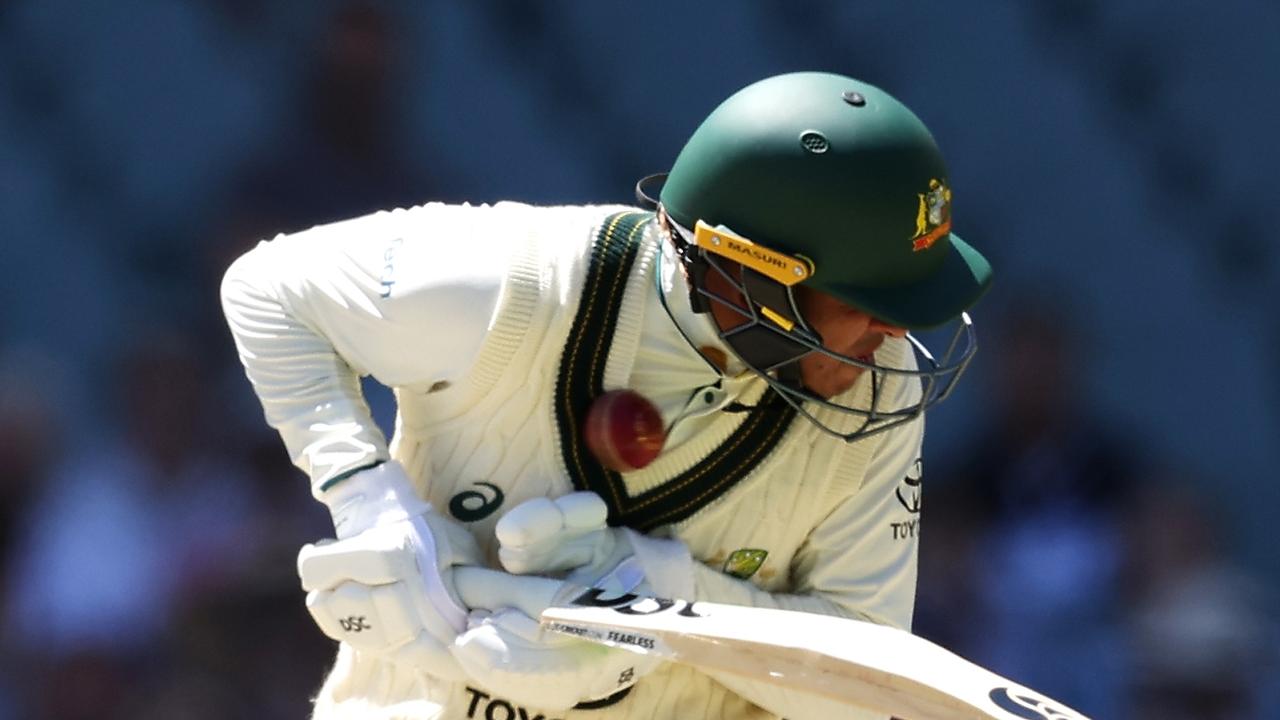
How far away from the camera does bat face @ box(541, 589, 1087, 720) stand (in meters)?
2.22

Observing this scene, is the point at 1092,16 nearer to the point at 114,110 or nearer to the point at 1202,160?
the point at 1202,160

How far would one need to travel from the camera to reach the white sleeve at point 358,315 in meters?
2.46

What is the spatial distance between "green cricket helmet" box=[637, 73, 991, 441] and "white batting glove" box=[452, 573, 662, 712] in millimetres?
393

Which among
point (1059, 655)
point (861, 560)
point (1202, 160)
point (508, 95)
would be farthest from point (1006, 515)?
A: point (861, 560)

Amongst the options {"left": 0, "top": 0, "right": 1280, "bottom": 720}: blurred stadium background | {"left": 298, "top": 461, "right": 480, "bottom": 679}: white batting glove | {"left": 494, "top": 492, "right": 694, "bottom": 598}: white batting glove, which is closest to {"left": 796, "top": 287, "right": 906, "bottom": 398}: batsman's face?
{"left": 494, "top": 492, "right": 694, "bottom": 598}: white batting glove

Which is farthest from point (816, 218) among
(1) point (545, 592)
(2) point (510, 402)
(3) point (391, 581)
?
(3) point (391, 581)

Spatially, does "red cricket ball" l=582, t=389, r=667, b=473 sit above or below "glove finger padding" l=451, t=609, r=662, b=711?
above

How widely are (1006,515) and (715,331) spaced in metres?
2.16

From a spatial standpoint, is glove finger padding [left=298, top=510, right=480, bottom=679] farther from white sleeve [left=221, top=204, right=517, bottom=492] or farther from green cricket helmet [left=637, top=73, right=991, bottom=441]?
green cricket helmet [left=637, top=73, right=991, bottom=441]

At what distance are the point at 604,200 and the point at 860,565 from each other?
7.03ft

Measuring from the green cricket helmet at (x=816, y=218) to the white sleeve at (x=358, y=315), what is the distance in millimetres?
284

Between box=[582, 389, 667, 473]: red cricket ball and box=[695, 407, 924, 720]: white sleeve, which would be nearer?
box=[582, 389, 667, 473]: red cricket ball

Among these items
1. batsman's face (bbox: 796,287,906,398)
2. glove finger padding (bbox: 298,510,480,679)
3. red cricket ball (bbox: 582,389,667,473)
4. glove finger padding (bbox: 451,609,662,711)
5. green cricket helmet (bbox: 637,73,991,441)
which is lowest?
glove finger padding (bbox: 451,609,662,711)

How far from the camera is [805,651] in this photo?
2.29m
